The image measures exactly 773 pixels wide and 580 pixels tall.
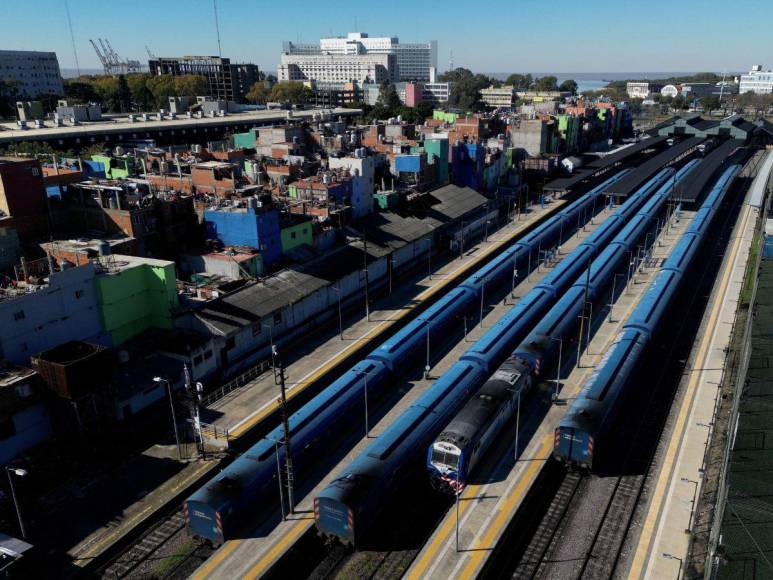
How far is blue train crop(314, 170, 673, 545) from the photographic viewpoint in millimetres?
28531

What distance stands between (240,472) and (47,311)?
19.0 metres

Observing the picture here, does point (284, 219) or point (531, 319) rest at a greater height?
point (284, 219)

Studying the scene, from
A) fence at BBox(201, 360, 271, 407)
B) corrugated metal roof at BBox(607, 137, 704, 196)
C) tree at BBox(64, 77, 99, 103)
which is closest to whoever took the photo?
fence at BBox(201, 360, 271, 407)

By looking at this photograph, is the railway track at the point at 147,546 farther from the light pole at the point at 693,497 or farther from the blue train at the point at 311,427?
the light pole at the point at 693,497

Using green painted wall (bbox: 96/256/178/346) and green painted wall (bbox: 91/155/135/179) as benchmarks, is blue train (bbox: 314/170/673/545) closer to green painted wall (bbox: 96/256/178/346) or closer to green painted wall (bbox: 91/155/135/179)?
green painted wall (bbox: 96/256/178/346)

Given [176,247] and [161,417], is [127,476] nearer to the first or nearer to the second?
[161,417]

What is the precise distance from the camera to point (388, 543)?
29656 mm

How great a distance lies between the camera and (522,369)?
3959 cm

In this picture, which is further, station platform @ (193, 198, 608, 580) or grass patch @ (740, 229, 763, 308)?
grass patch @ (740, 229, 763, 308)

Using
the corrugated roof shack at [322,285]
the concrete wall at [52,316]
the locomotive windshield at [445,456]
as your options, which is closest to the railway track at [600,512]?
the locomotive windshield at [445,456]

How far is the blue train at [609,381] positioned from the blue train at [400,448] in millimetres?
7023

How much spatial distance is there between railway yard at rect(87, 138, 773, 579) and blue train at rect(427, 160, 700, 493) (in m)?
0.24

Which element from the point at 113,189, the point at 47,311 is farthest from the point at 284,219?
the point at 47,311

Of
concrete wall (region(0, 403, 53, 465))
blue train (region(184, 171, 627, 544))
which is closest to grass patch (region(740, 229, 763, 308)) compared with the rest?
blue train (region(184, 171, 627, 544))
